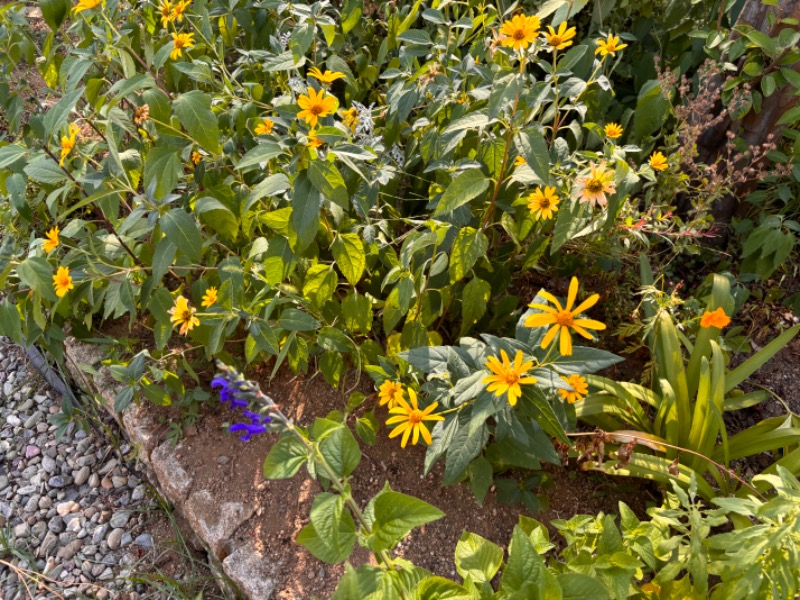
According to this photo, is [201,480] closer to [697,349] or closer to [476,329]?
[476,329]

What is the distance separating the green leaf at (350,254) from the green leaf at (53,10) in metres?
1.05

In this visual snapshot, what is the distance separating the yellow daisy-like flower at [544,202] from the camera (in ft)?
4.86

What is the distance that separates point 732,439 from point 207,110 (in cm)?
163

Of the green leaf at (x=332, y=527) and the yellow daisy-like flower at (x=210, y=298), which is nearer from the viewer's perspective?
the green leaf at (x=332, y=527)

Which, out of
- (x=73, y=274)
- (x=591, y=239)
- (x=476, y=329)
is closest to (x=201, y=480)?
(x=73, y=274)

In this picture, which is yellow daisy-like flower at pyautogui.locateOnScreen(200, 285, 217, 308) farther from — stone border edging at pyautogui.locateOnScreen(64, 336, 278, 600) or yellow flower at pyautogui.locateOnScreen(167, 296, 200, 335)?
stone border edging at pyautogui.locateOnScreen(64, 336, 278, 600)

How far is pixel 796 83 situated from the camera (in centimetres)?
182

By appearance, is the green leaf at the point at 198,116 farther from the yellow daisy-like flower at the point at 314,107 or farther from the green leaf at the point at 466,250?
the green leaf at the point at 466,250

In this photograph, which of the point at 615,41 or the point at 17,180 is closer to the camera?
the point at 615,41

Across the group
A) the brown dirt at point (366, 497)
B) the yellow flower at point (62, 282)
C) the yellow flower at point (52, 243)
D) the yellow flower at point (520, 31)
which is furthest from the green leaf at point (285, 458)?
the yellow flower at point (52, 243)

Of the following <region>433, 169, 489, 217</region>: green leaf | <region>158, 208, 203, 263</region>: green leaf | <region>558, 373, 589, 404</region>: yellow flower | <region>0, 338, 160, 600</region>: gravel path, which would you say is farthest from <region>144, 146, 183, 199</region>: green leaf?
<region>0, 338, 160, 600</region>: gravel path

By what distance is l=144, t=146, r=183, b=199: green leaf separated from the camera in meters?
1.44

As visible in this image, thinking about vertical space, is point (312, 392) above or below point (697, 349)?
below

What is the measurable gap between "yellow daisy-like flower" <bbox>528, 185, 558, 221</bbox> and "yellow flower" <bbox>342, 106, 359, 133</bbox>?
57 cm
